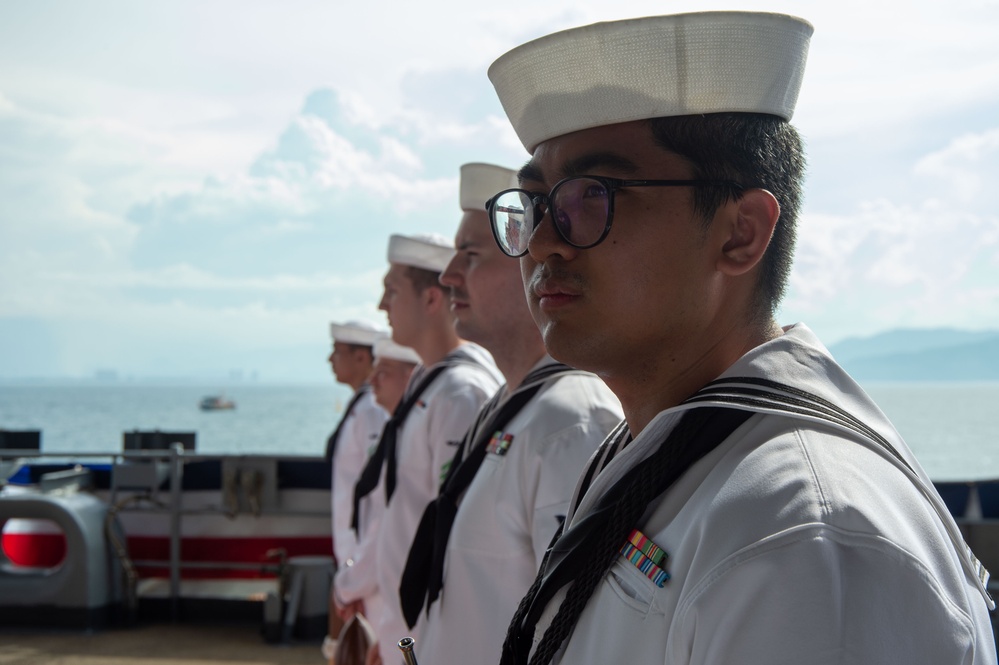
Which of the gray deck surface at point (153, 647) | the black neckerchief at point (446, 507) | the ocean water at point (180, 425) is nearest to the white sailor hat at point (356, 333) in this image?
the gray deck surface at point (153, 647)

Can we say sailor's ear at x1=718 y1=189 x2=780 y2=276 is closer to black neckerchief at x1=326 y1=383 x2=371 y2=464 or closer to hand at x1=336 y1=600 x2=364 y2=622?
hand at x1=336 y1=600 x2=364 y2=622

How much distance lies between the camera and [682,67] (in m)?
1.32

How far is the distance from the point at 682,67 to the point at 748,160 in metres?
0.15

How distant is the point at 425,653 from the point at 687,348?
1530mm

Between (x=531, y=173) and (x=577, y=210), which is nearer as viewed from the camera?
(x=577, y=210)

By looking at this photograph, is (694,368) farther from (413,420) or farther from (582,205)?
(413,420)

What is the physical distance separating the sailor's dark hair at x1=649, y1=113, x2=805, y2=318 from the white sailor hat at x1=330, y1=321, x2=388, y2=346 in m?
5.77

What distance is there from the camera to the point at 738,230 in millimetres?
1314

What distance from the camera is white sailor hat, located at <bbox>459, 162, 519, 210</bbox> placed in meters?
3.21

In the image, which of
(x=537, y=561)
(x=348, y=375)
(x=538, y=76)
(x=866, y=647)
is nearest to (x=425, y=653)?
(x=537, y=561)

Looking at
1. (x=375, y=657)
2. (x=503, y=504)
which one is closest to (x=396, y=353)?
(x=375, y=657)

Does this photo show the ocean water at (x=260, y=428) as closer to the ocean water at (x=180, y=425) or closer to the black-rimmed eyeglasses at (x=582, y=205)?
the ocean water at (x=180, y=425)

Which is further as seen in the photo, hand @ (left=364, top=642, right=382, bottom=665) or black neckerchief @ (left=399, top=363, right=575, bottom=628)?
hand @ (left=364, top=642, right=382, bottom=665)

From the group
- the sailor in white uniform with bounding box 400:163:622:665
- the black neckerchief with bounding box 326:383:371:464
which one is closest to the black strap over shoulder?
the sailor in white uniform with bounding box 400:163:622:665
